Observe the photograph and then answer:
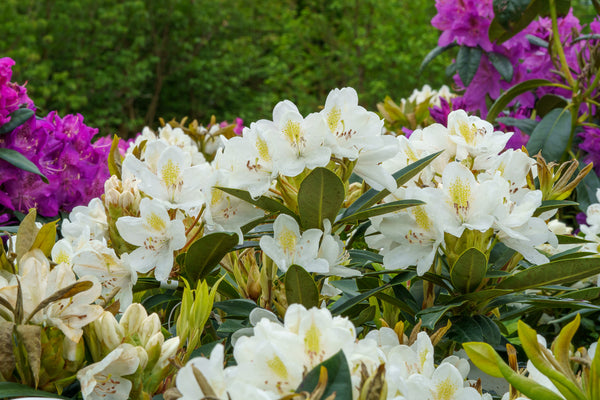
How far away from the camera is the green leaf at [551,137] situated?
1.92m

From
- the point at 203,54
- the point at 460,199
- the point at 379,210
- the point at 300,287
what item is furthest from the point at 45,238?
the point at 203,54

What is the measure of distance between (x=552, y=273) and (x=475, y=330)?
14 cm

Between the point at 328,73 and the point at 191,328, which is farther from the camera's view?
the point at 328,73

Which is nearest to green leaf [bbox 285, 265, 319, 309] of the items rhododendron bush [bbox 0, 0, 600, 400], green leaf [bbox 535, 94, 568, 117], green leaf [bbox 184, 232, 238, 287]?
rhododendron bush [bbox 0, 0, 600, 400]

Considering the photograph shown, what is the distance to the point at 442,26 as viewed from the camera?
2352 millimetres

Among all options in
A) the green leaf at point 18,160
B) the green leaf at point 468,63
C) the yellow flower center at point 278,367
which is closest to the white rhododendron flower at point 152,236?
the yellow flower center at point 278,367

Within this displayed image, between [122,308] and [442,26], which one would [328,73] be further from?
[122,308]

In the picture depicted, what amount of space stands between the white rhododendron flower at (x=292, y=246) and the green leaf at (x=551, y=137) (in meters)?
1.21

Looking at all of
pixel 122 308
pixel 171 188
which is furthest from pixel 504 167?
pixel 122 308

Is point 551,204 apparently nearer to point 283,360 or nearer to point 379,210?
point 379,210

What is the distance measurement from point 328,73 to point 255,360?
971 cm

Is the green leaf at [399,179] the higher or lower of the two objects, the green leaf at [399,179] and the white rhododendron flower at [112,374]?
the higher

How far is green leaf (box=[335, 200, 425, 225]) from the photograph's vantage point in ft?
2.94

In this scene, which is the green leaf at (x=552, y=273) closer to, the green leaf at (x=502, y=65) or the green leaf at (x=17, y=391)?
the green leaf at (x=17, y=391)
